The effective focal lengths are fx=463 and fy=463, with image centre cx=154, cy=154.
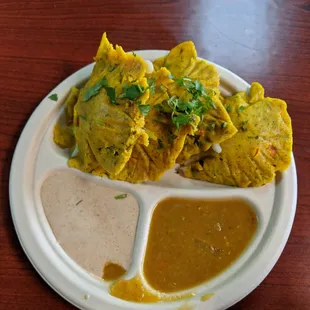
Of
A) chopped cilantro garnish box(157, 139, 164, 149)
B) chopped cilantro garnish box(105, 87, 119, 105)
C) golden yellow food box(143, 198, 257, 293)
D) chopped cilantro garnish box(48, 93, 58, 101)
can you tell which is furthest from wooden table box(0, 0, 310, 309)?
chopped cilantro garnish box(157, 139, 164, 149)

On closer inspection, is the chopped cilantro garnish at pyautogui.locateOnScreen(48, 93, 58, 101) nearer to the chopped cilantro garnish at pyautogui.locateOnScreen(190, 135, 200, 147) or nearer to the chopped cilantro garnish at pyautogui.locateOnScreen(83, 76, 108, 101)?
the chopped cilantro garnish at pyautogui.locateOnScreen(83, 76, 108, 101)

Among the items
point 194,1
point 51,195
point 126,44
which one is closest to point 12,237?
point 51,195

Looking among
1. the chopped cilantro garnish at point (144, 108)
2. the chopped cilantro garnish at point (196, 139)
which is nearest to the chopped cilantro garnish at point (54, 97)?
the chopped cilantro garnish at point (144, 108)

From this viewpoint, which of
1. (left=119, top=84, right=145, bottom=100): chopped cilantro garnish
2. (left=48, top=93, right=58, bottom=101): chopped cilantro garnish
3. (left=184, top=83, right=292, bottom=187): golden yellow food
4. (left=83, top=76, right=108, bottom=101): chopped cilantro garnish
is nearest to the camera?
(left=119, top=84, right=145, bottom=100): chopped cilantro garnish

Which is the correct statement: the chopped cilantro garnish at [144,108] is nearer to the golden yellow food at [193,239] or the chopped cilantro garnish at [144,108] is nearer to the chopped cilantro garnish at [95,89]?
the chopped cilantro garnish at [95,89]

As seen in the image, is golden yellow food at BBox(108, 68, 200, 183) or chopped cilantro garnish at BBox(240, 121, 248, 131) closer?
golden yellow food at BBox(108, 68, 200, 183)

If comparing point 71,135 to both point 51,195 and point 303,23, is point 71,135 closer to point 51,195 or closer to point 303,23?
point 51,195

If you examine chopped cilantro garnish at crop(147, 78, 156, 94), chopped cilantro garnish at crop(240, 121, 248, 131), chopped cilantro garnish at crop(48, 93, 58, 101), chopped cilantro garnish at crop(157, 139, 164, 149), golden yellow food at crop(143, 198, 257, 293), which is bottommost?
golden yellow food at crop(143, 198, 257, 293)
